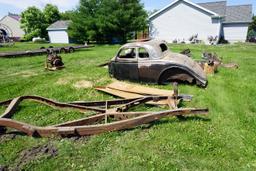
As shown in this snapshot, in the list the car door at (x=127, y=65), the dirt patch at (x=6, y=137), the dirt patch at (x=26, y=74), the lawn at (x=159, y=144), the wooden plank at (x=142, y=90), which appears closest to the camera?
the lawn at (x=159, y=144)

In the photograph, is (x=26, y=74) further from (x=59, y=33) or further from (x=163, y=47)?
(x=59, y=33)

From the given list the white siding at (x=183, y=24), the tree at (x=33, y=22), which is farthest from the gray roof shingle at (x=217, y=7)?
the tree at (x=33, y=22)

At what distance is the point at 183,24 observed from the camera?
27688 mm

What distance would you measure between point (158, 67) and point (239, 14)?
2732cm

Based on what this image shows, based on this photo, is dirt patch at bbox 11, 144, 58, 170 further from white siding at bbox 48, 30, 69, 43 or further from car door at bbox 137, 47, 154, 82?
white siding at bbox 48, 30, 69, 43

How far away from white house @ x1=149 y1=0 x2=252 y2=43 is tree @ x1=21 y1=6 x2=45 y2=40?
91.2ft

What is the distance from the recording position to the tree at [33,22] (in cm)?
4512

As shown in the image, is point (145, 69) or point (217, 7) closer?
point (145, 69)

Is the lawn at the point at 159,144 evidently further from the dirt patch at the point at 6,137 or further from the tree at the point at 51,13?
the tree at the point at 51,13

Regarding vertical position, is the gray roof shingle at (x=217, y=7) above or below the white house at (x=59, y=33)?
above

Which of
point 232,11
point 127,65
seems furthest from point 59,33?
point 127,65

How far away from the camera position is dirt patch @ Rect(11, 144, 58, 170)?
11.1 feet

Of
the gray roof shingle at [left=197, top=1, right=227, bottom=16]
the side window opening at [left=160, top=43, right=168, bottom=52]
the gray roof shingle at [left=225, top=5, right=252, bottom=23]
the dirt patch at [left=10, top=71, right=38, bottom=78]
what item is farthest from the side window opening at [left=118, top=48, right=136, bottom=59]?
the gray roof shingle at [left=225, top=5, right=252, bottom=23]

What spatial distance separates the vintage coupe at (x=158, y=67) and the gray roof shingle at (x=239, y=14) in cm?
2493
